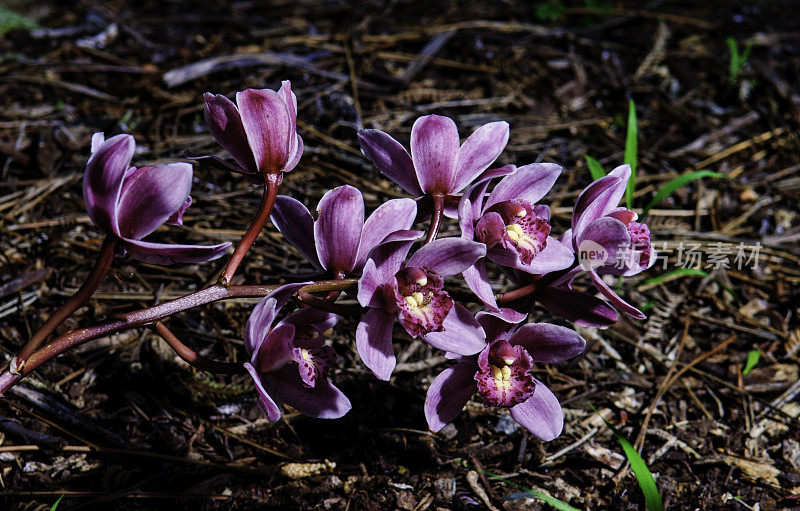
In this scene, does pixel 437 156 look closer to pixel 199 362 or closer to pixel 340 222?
pixel 340 222

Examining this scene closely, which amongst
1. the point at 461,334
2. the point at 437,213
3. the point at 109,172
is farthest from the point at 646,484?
the point at 109,172

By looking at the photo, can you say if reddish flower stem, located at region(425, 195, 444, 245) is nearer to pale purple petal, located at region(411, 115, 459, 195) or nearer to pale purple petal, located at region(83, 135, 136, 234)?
pale purple petal, located at region(411, 115, 459, 195)

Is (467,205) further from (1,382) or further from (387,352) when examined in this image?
(1,382)

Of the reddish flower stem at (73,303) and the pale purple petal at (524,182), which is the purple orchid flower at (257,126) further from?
the pale purple petal at (524,182)

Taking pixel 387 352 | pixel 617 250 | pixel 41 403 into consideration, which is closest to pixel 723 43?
pixel 617 250

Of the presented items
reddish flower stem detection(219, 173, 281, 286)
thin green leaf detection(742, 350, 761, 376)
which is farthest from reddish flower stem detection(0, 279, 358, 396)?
thin green leaf detection(742, 350, 761, 376)

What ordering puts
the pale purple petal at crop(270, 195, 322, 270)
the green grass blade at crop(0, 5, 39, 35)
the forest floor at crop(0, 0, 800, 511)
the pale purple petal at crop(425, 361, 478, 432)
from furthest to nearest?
the green grass blade at crop(0, 5, 39, 35)
the forest floor at crop(0, 0, 800, 511)
the pale purple petal at crop(425, 361, 478, 432)
the pale purple petal at crop(270, 195, 322, 270)
